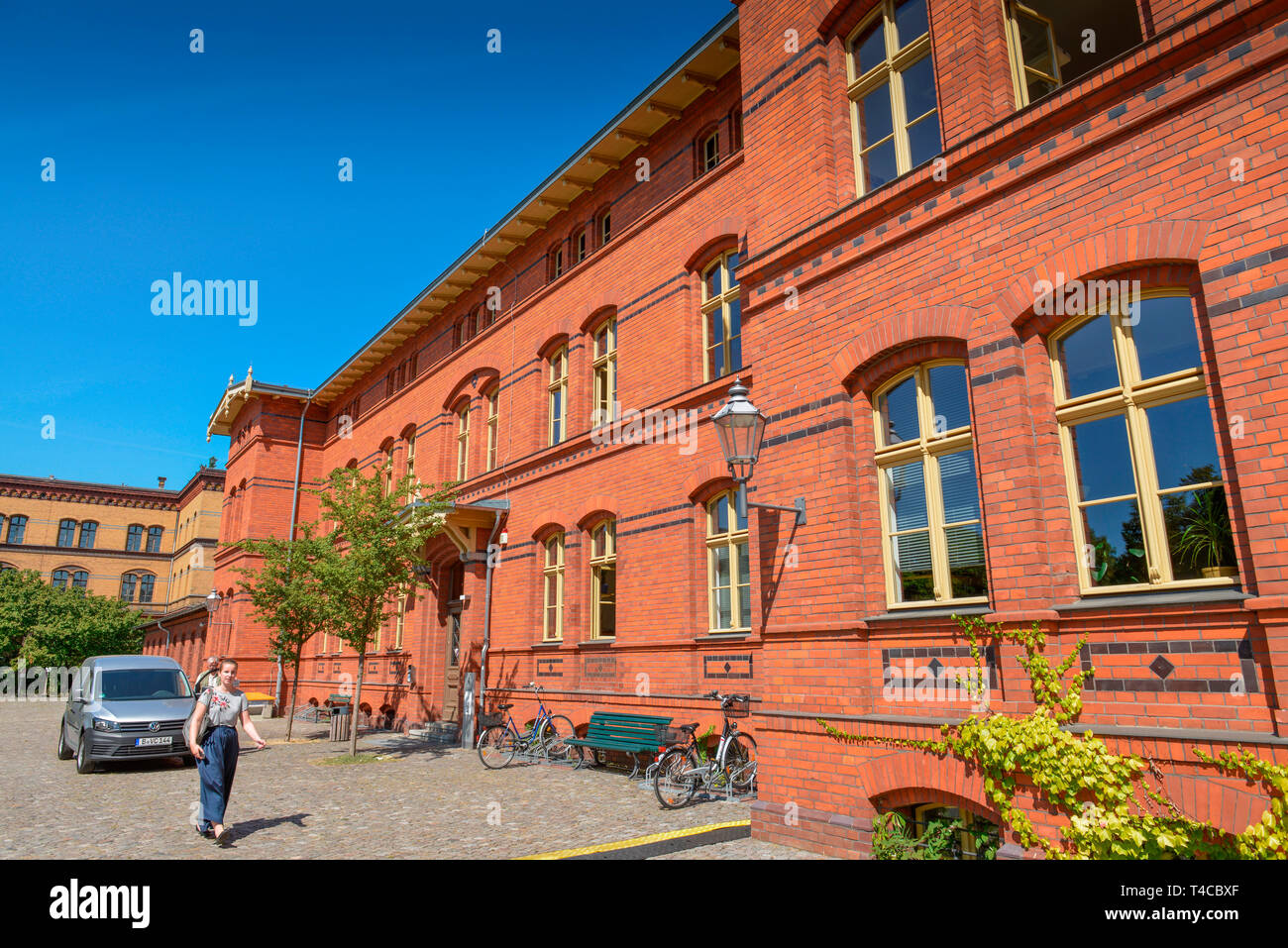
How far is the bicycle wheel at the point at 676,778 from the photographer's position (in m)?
9.61

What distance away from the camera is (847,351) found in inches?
301

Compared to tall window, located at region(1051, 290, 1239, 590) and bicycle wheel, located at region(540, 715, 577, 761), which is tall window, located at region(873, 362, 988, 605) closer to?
tall window, located at region(1051, 290, 1239, 590)

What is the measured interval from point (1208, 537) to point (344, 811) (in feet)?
30.1

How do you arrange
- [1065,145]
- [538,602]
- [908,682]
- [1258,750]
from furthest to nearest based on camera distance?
[538,602] < [908,682] < [1065,145] < [1258,750]

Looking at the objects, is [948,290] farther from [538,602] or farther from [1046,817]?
[538,602]

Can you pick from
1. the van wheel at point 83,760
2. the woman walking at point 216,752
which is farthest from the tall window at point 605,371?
the van wheel at point 83,760

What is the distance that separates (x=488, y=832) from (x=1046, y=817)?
5322mm

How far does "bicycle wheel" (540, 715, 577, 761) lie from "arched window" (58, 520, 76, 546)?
190ft

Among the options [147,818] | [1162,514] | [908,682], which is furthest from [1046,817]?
[147,818]

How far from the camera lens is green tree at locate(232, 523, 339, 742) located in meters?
16.1

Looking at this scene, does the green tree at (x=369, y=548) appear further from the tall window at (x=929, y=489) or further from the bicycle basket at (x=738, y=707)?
the tall window at (x=929, y=489)

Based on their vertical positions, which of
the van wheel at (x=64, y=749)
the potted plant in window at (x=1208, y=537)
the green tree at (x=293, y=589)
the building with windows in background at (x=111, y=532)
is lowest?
the van wheel at (x=64, y=749)

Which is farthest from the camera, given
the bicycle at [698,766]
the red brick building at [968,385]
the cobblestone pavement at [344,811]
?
the bicycle at [698,766]

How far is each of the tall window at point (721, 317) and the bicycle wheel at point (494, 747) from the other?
6860 mm
